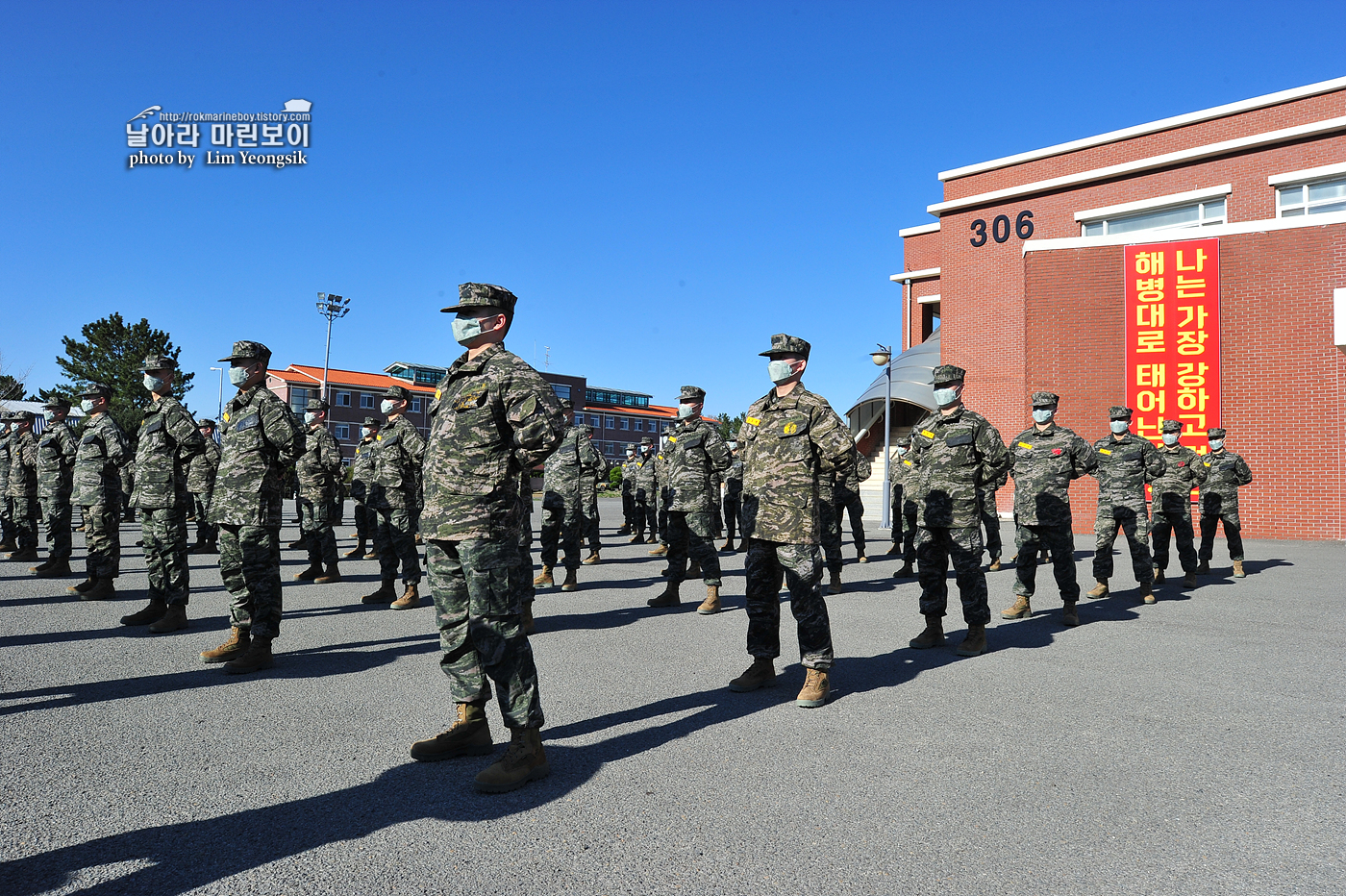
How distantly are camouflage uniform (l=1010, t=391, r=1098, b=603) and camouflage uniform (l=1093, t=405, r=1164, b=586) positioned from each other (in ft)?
3.73

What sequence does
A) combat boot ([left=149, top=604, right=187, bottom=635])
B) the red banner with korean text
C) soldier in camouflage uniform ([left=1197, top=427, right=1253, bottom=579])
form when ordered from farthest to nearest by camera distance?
1. the red banner with korean text
2. soldier in camouflage uniform ([left=1197, top=427, right=1253, bottom=579])
3. combat boot ([left=149, top=604, right=187, bottom=635])

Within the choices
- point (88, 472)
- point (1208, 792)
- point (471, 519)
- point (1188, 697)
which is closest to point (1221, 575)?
point (1188, 697)

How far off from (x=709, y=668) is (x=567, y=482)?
4487 mm

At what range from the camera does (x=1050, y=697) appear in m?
5.08

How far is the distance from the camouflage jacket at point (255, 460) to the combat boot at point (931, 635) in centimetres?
521

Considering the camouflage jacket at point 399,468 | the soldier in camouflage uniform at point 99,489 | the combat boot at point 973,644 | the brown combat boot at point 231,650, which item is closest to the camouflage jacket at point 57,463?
the soldier in camouflage uniform at point 99,489

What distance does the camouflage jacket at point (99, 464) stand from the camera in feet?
27.0

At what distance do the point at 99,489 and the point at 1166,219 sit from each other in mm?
26860

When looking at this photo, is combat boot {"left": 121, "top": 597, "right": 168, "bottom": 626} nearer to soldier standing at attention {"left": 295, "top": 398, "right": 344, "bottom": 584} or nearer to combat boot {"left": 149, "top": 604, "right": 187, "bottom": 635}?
combat boot {"left": 149, "top": 604, "right": 187, "bottom": 635}

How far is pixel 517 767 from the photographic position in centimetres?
354

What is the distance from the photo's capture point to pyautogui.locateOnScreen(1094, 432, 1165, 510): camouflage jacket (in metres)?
9.91

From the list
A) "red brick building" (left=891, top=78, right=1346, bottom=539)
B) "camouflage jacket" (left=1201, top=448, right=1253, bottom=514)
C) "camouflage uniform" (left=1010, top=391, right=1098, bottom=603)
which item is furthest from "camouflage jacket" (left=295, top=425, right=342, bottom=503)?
"red brick building" (left=891, top=78, right=1346, bottom=539)

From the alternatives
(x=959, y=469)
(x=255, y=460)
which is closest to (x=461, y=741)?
(x=255, y=460)

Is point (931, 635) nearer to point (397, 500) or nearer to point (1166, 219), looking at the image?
point (397, 500)
